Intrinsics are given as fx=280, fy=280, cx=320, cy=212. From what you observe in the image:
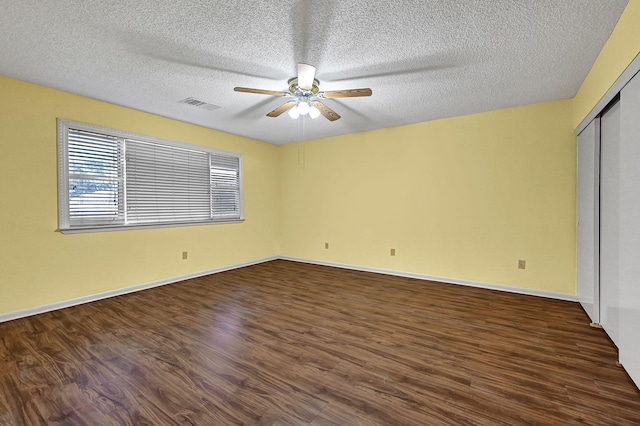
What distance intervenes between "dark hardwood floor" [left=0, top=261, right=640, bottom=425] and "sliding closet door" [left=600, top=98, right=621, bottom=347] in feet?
0.85

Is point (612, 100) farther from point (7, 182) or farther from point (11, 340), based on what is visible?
point (7, 182)

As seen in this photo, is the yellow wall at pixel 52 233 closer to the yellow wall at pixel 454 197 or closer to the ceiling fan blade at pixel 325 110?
the yellow wall at pixel 454 197

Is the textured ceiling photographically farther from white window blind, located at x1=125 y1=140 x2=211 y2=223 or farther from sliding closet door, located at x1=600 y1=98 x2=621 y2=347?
white window blind, located at x1=125 y1=140 x2=211 y2=223

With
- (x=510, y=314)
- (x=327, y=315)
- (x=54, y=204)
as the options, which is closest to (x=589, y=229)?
(x=510, y=314)

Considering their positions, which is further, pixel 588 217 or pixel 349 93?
pixel 588 217

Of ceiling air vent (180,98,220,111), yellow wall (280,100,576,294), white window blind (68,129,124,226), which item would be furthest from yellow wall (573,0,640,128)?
white window blind (68,129,124,226)

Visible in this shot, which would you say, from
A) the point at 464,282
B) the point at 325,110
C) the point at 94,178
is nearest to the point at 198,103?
the point at 94,178

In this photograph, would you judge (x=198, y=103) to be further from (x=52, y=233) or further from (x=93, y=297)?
(x=93, y=297)

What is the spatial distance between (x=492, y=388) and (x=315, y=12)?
2.70 meters

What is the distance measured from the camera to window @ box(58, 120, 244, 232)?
3.32 metres

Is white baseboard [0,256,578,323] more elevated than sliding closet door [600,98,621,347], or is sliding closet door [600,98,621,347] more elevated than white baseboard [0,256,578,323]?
sliding closet door [600,98,621,347]

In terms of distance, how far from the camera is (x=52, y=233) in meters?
3.16

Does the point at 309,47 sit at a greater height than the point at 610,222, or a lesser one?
greater

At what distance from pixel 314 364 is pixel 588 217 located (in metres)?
3.04
